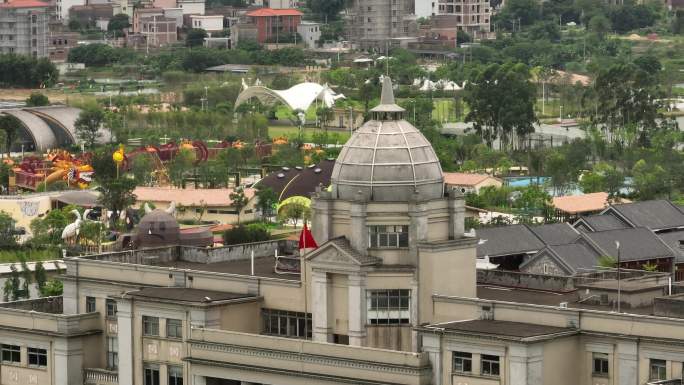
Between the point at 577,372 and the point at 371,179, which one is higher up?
the point at 371,179

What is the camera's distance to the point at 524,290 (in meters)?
48.4

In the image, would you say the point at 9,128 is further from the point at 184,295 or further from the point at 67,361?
the point at 184,295

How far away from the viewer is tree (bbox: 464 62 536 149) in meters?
130

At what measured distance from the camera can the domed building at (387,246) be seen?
45781mm

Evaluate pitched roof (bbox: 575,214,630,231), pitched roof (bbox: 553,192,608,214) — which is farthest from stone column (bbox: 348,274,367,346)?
pitched roof (bbox: 553,192,608,214)

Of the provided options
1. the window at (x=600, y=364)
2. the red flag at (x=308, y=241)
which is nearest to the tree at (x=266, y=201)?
the red flag at (x=308, y=241)

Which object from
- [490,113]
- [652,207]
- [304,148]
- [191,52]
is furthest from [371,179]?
[191,52]

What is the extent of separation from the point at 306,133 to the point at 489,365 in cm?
9341

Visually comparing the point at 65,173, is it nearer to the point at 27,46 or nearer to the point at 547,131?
the point at 547,131

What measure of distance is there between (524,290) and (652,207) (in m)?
32.5

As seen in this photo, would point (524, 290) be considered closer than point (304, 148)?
Yes

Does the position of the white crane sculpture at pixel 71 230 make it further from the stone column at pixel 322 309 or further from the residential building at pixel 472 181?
the stone column at pixel 322 309

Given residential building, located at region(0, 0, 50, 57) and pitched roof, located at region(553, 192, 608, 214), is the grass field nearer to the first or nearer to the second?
pitched roof, located at region(553, 192, 608, 214)

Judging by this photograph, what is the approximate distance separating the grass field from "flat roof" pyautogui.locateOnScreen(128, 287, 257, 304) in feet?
254
